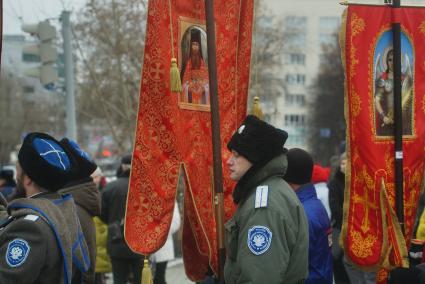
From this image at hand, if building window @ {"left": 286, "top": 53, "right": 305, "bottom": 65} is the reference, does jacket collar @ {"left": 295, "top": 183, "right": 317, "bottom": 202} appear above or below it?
below

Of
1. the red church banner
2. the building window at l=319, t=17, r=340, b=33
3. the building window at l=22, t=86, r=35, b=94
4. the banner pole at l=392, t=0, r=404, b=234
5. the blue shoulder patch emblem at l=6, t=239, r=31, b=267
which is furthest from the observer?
the building window at l=319, t=17, r=340, b=33

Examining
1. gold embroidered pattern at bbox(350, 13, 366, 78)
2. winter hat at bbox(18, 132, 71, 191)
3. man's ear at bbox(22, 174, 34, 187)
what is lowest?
man's ear at bbox(22, 174, 34, 187)

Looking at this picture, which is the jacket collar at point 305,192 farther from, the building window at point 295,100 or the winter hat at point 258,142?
the building window at point 295,100

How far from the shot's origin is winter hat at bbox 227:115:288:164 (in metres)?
3.97

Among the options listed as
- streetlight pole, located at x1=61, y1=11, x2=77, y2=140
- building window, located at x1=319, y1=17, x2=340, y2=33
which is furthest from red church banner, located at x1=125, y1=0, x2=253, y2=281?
building window, located at x1=319, y1=17, x2=340, y2=33

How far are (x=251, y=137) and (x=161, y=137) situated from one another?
73cm

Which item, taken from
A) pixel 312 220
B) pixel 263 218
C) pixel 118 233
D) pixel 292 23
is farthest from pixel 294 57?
pixel 263 218

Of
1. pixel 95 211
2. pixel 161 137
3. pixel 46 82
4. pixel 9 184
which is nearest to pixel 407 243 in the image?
pixel 161 137

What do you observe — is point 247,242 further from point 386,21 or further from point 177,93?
point 386,21

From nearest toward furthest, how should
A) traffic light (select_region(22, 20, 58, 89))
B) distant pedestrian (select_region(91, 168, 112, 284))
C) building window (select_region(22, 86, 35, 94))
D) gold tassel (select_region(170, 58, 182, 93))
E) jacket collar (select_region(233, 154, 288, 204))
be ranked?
jacket collar (select_region(233, 154, 288, 204)) → gold tassel (select_region(170, 58, 182, 93)) → distant pedestrian (select_region(91, 168, 112, 284)) → traffic light (select_region(22, 20, 58, 89)) → building window (select_region(22, 86, 35, 94))

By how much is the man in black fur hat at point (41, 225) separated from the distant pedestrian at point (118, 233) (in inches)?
148

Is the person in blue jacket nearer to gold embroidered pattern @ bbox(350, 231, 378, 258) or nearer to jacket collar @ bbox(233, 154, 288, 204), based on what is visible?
gold embroidered pattern @ bbox(350, 231, 378, 258)

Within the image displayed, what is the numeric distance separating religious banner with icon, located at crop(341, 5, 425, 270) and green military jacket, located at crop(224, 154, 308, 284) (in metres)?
1.10

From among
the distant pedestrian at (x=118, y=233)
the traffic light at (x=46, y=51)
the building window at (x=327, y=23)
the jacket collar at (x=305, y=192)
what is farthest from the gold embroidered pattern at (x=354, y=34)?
the building window at (x=327, y=23)
